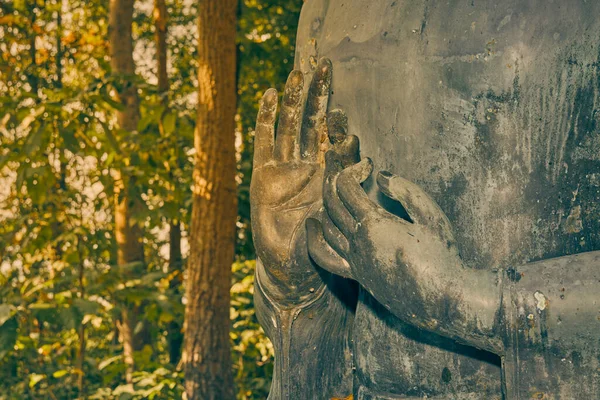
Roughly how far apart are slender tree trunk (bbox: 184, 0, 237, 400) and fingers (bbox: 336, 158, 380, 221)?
13.3ft

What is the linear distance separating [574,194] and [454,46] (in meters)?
0.38

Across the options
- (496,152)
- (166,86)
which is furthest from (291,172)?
(166,86)

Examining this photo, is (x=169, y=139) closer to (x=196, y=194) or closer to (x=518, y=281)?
(x=196, y=194)

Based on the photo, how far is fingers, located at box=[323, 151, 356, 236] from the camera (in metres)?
1.80

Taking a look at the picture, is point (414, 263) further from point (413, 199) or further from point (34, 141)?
point (34, 141)

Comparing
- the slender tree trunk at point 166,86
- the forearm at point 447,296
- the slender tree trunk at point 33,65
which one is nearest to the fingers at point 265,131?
the forearm at point 447,296

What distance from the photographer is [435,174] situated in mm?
1850

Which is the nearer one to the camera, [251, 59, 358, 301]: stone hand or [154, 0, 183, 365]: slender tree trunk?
[251, 59, 358, 301]: stone hand

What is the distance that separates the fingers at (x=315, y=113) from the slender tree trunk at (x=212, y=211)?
3869 mm

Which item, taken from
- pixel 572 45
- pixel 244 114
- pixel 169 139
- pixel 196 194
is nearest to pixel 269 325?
pixel 572 45

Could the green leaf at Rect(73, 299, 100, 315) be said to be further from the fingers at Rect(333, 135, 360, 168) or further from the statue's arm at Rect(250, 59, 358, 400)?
the fingers at Rect(333, 135, 360, 168)

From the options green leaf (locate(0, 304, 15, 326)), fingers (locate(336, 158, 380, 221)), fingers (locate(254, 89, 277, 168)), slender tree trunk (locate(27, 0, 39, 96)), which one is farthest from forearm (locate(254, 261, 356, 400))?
slender tree trunk (locate(27, 0, 39, 96))

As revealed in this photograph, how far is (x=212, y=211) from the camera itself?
5840 millimetres

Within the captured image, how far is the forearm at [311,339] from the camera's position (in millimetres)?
2133
